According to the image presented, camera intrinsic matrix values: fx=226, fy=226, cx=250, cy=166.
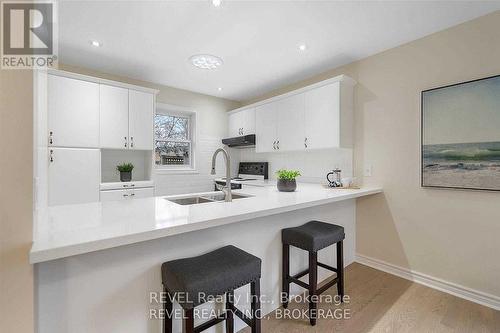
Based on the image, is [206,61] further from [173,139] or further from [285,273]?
[285,273]

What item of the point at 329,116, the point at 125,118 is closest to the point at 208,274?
the point at 329,116

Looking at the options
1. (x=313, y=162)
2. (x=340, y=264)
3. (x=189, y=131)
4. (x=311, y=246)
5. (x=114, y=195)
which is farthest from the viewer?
(x=189, y=131)

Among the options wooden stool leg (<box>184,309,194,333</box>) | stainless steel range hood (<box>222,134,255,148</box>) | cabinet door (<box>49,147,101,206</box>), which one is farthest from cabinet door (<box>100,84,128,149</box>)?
wooden stool leg (<box>184,309,194,333</box>)

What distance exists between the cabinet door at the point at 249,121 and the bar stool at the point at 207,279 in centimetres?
269

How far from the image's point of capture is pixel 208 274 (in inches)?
42.9

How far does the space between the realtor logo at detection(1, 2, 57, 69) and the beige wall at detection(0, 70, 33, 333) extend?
0.13ft

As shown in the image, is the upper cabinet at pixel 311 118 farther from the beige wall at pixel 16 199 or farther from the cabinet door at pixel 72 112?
the beige wall at pixel 16 199

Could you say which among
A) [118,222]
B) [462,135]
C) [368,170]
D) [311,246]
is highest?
[462,135]

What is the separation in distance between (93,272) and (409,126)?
2.79m

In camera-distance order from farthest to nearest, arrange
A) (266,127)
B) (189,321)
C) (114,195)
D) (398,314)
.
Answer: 1. (266,127)
2. (114,195)
3. (398,314)
4. (189,321)

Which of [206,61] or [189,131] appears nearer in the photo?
[206,61]

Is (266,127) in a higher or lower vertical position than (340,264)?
higher

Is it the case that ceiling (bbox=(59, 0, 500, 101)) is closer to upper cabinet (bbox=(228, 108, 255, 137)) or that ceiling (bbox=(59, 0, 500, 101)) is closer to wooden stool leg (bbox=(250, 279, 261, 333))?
upper cabinet (bbox=(228, 108, 255, 137))

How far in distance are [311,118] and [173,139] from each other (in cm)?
230
